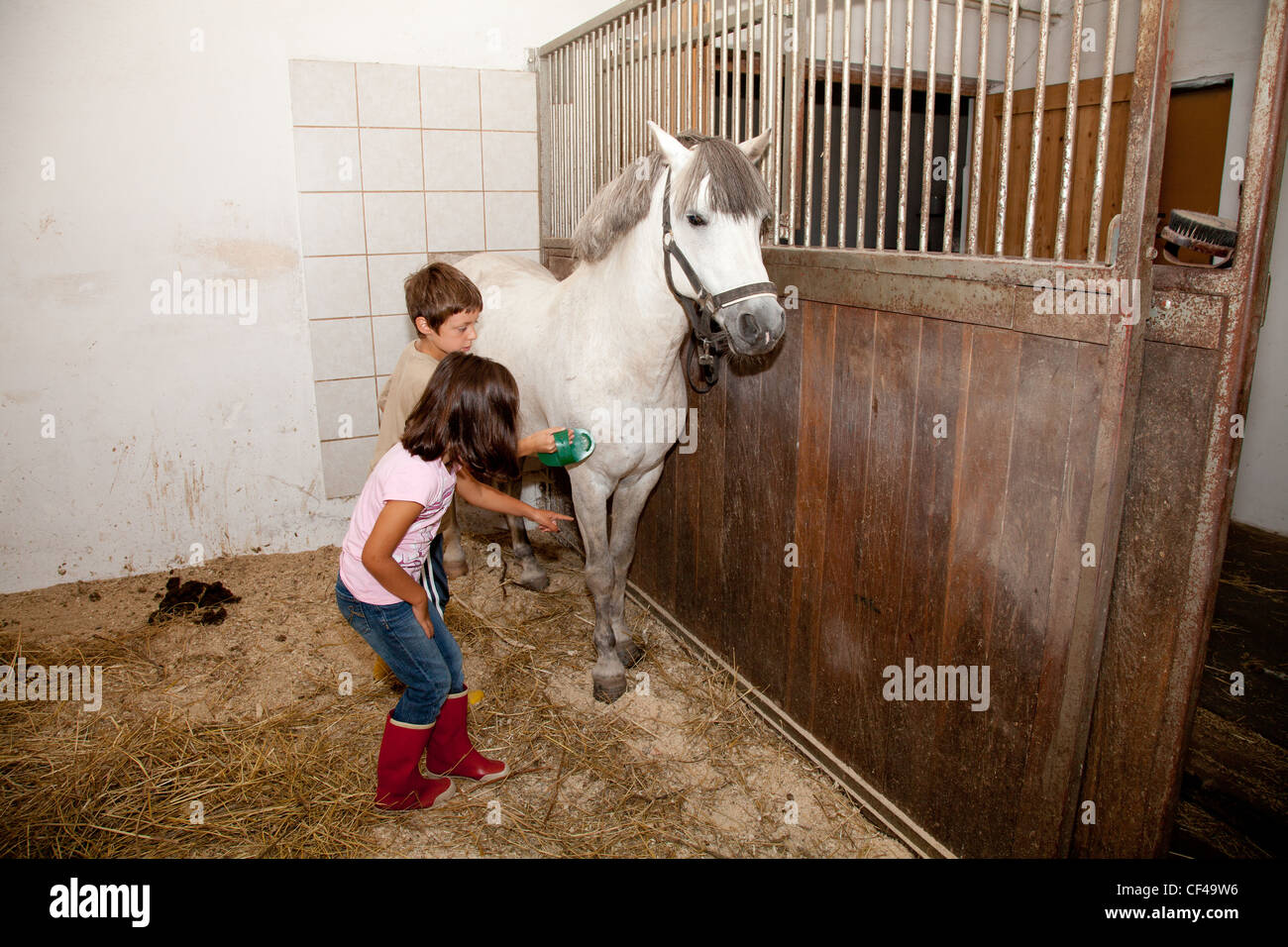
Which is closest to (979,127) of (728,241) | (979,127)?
(979,127)

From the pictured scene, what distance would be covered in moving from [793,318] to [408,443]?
3.45 feet

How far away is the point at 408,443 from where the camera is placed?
5.63ft

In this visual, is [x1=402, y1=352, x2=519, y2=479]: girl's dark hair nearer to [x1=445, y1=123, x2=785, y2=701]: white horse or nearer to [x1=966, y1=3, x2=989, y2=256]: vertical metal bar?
[x1=445, y1=123, x2=785, y2=701]: white horse

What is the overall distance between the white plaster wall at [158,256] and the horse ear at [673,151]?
1981 mm

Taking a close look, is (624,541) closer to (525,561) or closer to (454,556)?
(525,561)

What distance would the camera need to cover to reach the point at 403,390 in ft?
7.70

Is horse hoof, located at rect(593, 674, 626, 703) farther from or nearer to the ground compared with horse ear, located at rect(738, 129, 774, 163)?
nearer to the ground

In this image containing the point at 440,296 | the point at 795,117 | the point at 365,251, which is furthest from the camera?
the point at 365,251

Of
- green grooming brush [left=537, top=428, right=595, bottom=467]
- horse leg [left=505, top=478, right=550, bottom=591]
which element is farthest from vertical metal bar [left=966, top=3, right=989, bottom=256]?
horse leg [left=505, top=478, right=550, bottom=591]

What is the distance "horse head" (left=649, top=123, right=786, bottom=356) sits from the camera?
6.14ft

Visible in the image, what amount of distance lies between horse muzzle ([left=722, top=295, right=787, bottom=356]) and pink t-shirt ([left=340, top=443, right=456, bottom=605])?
2.45 ft

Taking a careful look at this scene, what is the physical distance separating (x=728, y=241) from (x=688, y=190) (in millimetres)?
170

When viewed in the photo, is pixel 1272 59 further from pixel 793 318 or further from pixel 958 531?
pixel 793 318

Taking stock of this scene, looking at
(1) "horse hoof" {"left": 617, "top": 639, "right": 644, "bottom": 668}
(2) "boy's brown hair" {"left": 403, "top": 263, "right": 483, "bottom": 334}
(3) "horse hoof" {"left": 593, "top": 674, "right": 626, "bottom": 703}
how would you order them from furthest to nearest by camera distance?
(1) "horse hoof" {"left": 617, "top": 639, "right": 644, "bottom": 668} < (3) "horse hoof" {"left": 593, "top": 674, "right": 626, "bottom": 703} < (2) "boy's brown hair" {"left": 403, "top": 263, "right": 483, "bottom": 334}
